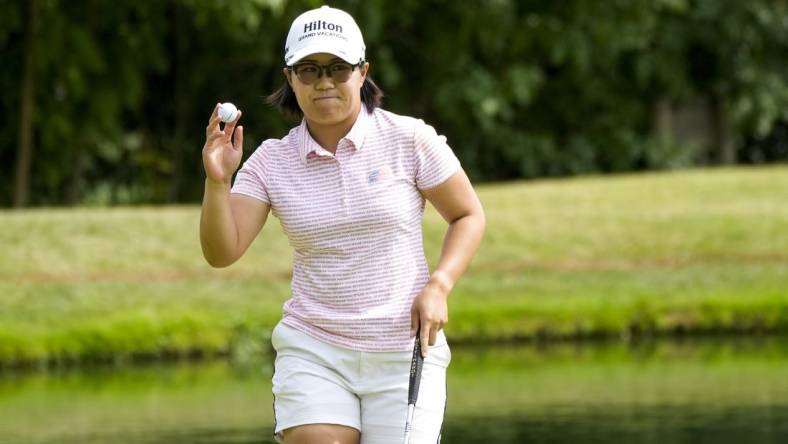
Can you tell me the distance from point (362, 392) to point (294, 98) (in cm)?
86

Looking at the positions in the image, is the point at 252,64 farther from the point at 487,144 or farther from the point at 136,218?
the point at 136,218

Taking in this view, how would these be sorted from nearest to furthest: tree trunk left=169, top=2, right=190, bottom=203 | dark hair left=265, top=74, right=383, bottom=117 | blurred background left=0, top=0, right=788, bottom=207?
dark hair left=265, top=74, right=383, bottom=117, blurred background left=0, top=0, right=788, bottom=207, tree trunk left=169, top=2, right=190, bottom=203

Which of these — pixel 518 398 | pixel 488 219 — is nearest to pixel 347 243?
pixel 518 398

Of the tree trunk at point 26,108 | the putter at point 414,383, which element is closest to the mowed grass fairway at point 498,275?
the tree trunk at point 26,108

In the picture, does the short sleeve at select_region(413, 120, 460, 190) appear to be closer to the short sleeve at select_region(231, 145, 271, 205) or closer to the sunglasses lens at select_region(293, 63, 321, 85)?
the sunglasses lens at select_region(293, 63, 321, 85)

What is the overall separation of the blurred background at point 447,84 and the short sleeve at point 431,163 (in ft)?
58.2

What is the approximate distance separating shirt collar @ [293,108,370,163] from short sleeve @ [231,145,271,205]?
121mm

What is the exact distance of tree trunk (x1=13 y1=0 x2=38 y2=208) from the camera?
22578mm

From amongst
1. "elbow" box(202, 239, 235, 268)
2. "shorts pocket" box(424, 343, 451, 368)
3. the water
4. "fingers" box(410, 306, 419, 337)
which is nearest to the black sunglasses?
"elbow" box(202, 239, 235, 268)

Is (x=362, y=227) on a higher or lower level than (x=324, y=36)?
lower

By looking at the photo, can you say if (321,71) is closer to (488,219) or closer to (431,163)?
(431,163)

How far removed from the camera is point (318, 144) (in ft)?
16.2

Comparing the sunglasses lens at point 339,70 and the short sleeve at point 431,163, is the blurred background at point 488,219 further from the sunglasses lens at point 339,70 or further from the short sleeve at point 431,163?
the sunglasses lens at point 339,70

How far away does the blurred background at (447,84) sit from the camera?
23688 millimetres
